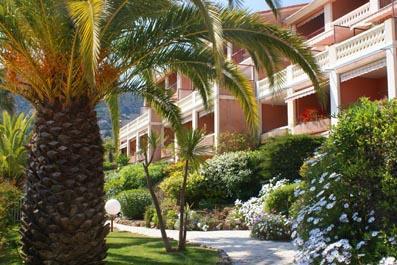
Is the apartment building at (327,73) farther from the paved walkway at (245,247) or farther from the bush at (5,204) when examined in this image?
the bush at (5,204)

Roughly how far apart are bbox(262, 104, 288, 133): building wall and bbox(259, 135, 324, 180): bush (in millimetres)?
10515

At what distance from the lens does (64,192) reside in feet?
28.9

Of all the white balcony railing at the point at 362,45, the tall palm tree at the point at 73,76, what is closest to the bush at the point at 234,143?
the white balcony railing at the point at 362,45

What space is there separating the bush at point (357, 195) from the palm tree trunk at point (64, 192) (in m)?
4.24

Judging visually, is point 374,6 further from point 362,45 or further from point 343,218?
point 343,218

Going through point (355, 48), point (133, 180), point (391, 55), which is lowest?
point (133, 180)

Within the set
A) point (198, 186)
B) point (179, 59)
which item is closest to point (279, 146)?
point (198, 186)

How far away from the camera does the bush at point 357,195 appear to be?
5.33m

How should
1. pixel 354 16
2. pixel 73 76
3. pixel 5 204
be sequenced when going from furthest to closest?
pixel 354 16
pixel 5 204
pixel 73 76

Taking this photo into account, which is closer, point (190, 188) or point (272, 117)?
point (190, 188)

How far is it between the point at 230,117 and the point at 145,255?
67.9 ft

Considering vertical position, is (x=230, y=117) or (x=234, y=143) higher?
(x=230, y=117)

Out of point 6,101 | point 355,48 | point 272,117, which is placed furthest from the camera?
point 272,117

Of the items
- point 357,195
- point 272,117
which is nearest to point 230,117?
point 272,117
